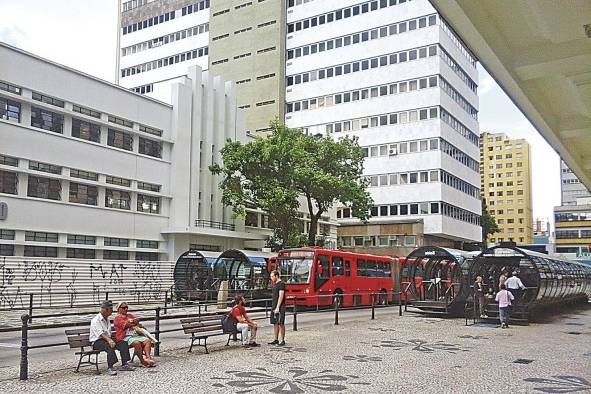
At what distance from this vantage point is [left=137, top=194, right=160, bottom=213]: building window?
36156mm

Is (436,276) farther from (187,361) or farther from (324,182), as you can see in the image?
(187,361)

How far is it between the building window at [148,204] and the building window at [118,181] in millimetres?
1046

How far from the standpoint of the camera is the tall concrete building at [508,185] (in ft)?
466

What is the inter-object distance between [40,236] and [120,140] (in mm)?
7410

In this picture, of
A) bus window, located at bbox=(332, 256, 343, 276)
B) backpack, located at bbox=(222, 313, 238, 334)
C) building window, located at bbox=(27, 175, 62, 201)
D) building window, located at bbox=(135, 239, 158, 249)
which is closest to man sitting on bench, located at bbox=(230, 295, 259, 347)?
backpack, located at bbox=(222, 313, 238, 334)

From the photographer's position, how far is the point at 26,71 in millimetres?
30094

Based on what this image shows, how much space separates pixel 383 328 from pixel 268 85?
1871 inches

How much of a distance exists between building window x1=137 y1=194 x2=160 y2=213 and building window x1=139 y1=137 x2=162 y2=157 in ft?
8.56

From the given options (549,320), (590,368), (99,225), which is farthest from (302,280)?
(590,368)

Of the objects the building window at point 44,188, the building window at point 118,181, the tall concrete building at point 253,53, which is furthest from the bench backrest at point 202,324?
the tall concrete building at point 253,53

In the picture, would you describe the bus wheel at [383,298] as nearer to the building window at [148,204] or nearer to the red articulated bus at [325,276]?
the red articulated bus at [325,276]

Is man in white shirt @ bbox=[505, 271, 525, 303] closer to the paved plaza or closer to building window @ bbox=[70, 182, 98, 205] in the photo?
the paved plaza

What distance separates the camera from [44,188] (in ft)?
101

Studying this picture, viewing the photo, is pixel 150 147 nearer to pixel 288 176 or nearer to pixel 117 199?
pixel 117 199
